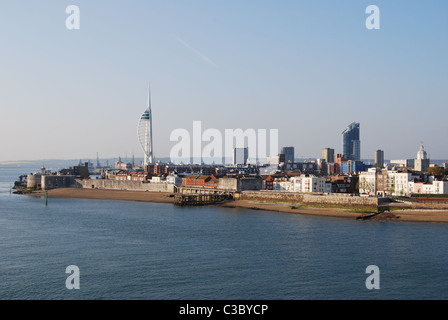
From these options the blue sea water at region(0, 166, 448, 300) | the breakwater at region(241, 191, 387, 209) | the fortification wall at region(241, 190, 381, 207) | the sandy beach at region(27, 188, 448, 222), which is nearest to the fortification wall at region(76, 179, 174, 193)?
the sandy beach at region(27, 188, 448, 222)

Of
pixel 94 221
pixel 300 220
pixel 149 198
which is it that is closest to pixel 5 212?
pixel 94 221

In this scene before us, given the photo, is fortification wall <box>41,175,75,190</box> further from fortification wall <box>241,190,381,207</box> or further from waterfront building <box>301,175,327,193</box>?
waterfront building <box>301,175,327,193</box>

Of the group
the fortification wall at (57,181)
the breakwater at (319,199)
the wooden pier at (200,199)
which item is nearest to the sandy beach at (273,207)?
the breakwater at (319,199)

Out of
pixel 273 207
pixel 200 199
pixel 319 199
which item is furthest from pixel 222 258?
pixel 200 199

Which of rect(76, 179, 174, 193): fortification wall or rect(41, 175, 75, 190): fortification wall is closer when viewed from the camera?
rect(76, 179, 174, 193): fortification wall

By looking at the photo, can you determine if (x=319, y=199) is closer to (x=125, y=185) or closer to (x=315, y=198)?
(x=315, y=198)

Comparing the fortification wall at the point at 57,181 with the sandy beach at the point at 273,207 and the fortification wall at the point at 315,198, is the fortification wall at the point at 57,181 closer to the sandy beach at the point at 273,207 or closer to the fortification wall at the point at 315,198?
the sandy beach at the point at 273,207
